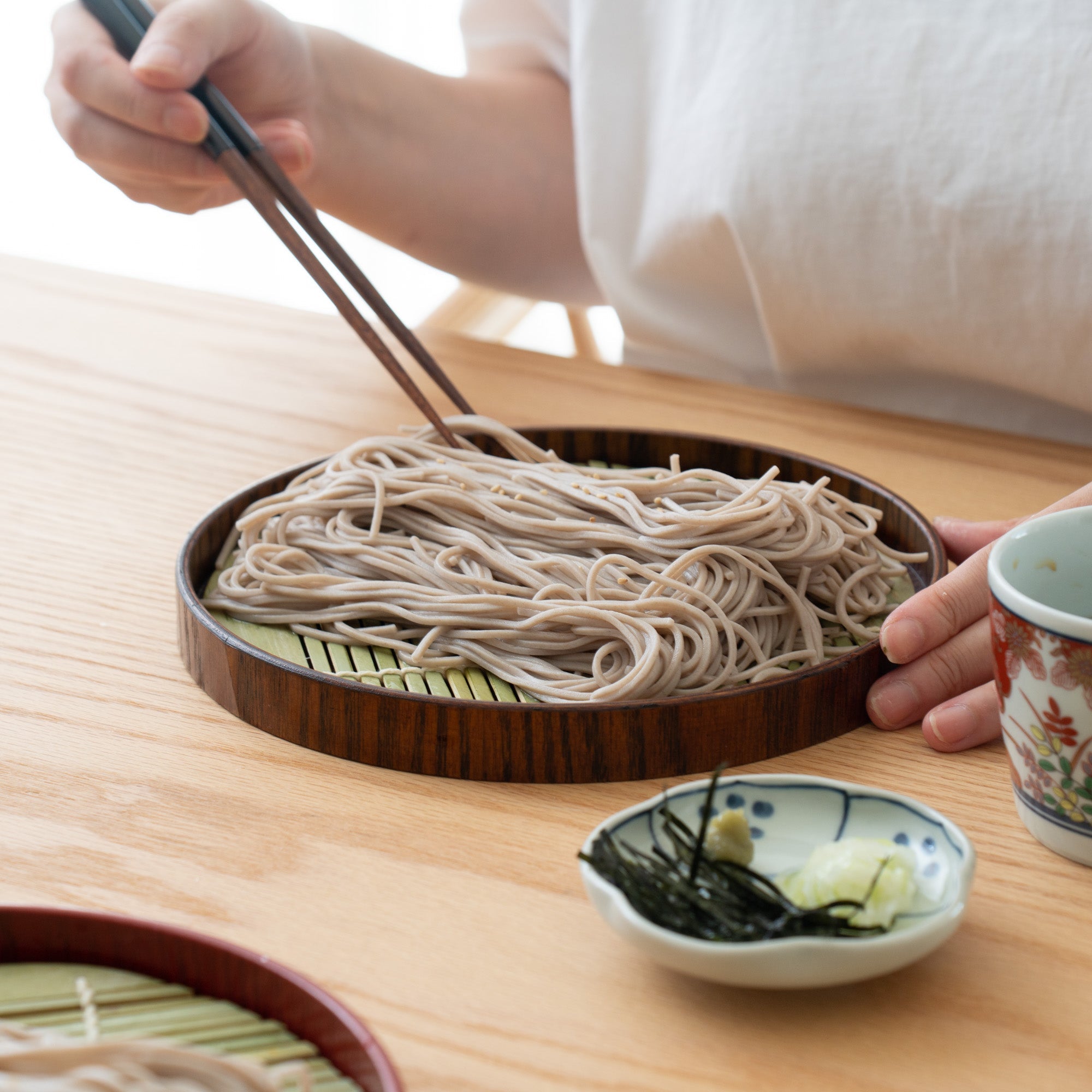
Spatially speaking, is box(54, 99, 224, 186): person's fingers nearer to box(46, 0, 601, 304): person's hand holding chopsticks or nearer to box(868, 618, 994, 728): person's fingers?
box(46, 0, 601, 304): person's hand holding chopsticks

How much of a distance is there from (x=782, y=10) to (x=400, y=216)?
66 cm

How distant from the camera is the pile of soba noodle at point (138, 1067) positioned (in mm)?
507

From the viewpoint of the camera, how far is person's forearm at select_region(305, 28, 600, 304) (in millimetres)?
1755

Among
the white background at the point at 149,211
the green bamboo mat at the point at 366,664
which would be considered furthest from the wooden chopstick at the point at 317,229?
the white background at the point at 149,211

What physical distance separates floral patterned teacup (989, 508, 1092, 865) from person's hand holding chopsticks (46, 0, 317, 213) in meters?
0.91

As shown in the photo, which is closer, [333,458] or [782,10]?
[333,458]

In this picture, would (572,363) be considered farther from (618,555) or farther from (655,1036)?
(655,1036)

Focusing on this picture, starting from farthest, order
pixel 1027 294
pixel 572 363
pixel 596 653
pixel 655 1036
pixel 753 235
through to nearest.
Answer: pixel 572 363
pixel 753 235
pixel 1027 294
pixel 596 653
pixel 655 1036

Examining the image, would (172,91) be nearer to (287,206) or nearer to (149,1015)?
(287,206)

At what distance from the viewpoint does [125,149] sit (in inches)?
51.8

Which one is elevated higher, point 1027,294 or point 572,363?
point 1027,294

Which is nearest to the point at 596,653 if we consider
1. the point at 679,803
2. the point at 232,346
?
the point at 679,803

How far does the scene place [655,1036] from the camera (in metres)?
0.60

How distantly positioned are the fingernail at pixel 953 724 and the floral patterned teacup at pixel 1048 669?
9 cm
